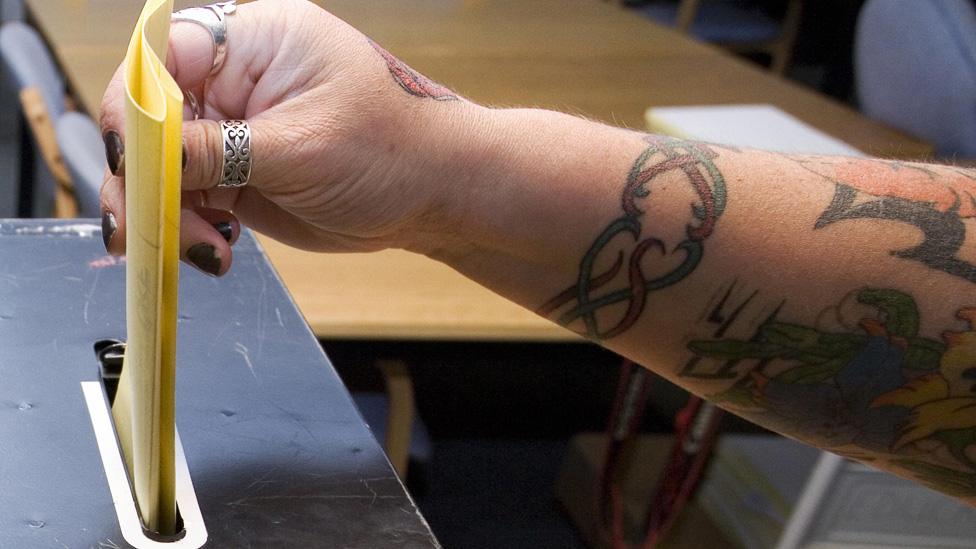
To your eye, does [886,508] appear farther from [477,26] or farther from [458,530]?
[477,26]

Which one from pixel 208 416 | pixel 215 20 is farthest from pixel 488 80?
pixel 208 416

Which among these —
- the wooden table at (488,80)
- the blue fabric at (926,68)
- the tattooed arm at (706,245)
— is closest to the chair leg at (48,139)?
the wooden table at (488,80)

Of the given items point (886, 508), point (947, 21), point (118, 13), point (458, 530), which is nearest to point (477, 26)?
point (118, 13)

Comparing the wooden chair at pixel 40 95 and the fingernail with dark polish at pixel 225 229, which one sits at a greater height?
the fingernail with dark polish at pixel 225 229

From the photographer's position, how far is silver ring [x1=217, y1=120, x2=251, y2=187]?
22.5 inches

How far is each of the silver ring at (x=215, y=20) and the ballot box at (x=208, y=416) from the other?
0.41 ft

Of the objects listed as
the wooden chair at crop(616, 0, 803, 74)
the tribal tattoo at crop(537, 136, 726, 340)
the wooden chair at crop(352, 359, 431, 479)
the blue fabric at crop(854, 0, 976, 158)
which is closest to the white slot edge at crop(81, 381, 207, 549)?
the tribal tattoo at crop(537, 136, 726, 340)

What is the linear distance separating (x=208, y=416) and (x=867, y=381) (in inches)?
17.8

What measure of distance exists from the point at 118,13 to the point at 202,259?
1764 mm

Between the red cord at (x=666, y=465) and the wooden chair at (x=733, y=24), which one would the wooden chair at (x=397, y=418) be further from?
the wooden chair at (x=733, y=24)

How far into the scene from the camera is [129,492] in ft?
1.57

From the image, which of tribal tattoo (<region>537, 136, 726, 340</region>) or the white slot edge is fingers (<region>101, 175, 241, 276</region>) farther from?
tribal tattoo (<region>537, 136, 726, 340</region>)

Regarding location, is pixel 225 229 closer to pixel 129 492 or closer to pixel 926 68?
pixel 129 492

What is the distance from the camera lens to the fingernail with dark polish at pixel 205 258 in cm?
60
